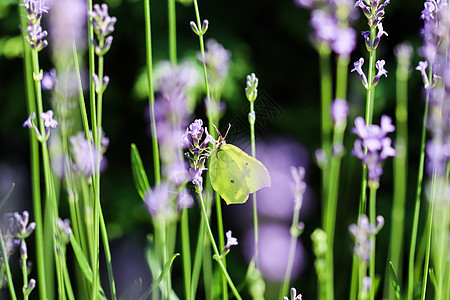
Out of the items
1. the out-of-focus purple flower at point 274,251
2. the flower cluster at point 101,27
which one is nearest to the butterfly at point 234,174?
the flower cluster at point 101,27

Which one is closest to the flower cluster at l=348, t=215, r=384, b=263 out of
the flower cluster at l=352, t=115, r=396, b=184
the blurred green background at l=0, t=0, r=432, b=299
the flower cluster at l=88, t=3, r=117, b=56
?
the flower cluster at l=352, t=115, r=396, b=184

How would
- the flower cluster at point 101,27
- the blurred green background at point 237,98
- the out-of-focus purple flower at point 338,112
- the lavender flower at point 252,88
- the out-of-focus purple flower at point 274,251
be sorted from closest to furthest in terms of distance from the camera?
1. the flower cluster at point 101,27
2. the lavender flower at point 252,88
3. the out-of-focus purple flower at point 338,112
4. the out-of-focus purple flower at point 274,251
5. the blurred green background at point 237,98

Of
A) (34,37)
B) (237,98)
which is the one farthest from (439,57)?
(237,98)

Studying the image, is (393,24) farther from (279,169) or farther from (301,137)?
(279,169)

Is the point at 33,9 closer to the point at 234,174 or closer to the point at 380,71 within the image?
the point at 234,174

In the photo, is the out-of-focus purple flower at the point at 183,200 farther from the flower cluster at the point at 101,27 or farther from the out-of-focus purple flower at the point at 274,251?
the out-of-focus purple flower at the point at 274,251

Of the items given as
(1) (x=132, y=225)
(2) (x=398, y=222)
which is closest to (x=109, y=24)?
(2) (x=398, y=222)

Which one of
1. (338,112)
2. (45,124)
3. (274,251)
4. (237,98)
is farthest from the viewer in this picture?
(237,98)
